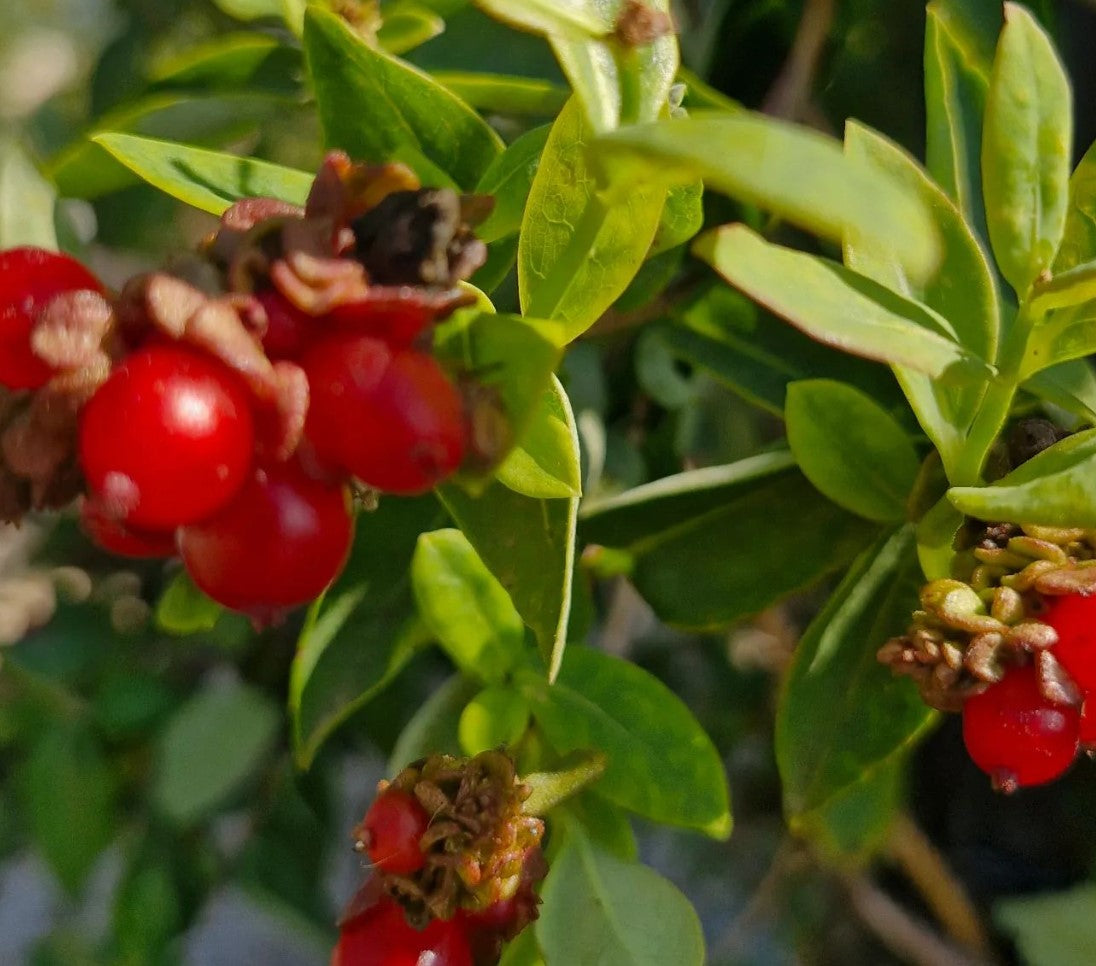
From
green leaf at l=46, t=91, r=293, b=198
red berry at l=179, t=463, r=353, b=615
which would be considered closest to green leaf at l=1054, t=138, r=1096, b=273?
red berry at l=179, t=463, r=353, b=615

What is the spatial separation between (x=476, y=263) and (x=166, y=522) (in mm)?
124

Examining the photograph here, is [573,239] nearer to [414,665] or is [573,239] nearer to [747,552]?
[747,552]

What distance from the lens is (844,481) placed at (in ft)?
1.79

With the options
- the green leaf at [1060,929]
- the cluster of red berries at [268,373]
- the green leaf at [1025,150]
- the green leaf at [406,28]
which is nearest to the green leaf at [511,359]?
the cluster of red berries at [268,373]

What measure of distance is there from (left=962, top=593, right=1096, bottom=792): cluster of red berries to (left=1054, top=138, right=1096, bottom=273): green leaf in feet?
0.53

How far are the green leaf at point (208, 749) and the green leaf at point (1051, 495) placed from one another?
59 cm

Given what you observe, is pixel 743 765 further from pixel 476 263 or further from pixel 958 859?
pixel 476 263

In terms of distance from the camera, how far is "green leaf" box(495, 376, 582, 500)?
41cm

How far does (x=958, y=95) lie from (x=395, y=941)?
529 millimetres

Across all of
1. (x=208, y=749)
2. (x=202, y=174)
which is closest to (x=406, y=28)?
(x=202, y=174)

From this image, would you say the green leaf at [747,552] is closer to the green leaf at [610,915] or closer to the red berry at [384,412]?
the green leaf at [610,915]

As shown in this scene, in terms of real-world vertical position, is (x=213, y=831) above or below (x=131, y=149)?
below

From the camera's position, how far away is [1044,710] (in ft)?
1.42

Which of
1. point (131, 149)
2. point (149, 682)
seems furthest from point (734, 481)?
point (149, 682)
